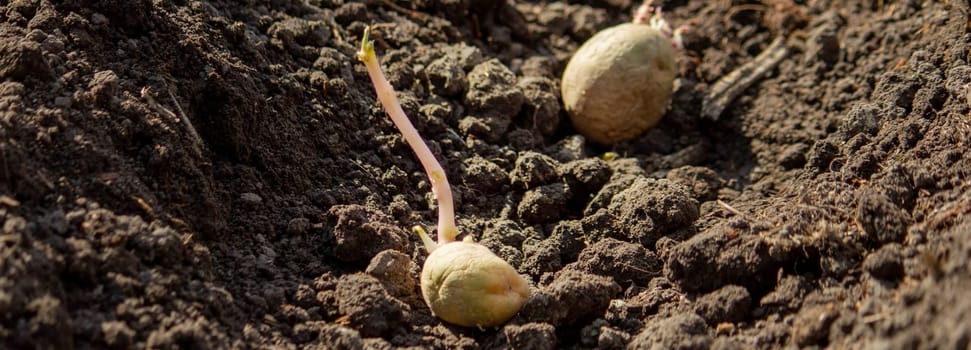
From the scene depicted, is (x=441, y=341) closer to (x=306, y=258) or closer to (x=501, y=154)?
(x=306, y=258)

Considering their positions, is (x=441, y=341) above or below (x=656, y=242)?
below

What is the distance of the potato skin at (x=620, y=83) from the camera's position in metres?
4.30

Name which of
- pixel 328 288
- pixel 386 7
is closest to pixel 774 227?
pixel 328 288

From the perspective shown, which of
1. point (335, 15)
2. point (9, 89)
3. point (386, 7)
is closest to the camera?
point (9, 89)

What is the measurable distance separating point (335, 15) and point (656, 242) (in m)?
2.11

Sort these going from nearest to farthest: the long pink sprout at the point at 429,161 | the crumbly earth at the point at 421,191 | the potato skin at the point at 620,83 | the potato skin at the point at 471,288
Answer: the crumbly earth at the point at 421,191 < the potato skin at the point at 471,288 < the long pink sprout at the point at 429,161 < the potato skin at the point at 620,83

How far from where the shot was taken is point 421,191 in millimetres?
3783

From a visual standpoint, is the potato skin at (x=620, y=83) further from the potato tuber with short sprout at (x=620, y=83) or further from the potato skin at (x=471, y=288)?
the potato skin at (x=471, y=288)

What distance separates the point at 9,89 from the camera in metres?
2.96

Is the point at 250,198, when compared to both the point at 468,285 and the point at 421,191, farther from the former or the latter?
the point at 468,285

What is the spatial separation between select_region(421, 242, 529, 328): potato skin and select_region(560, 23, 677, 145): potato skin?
1482 mm

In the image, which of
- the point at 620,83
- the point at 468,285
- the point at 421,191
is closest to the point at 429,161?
the point at 421,191

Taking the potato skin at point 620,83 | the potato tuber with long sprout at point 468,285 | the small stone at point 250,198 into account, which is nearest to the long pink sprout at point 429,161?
the potato tuber with long sprout at point 468,285

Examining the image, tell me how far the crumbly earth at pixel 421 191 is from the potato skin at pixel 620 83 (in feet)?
0.42
